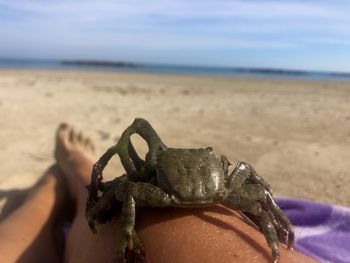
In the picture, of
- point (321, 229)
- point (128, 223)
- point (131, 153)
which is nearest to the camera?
point (128, 223)

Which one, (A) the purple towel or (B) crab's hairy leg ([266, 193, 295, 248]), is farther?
(A) the purple towel

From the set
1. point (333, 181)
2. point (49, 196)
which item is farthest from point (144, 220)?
point (333, 181)

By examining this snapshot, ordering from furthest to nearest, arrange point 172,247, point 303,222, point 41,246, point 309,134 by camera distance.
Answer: point 309,134 < point 303,222 < point 41,246 < point 172,247

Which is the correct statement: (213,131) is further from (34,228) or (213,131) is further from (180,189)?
(180,189)

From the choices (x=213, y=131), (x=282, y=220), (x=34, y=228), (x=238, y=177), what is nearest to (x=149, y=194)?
(x=238, y=177)

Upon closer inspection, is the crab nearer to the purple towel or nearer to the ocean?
the purple towel

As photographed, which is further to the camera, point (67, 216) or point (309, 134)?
point (309, 134)

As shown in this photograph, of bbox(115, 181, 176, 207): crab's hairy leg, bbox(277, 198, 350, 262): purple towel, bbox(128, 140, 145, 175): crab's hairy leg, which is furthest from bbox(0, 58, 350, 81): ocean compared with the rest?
bbox(115, 181, 176, 207): crab's hairy leg

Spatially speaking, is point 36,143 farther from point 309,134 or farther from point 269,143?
point 309,134
